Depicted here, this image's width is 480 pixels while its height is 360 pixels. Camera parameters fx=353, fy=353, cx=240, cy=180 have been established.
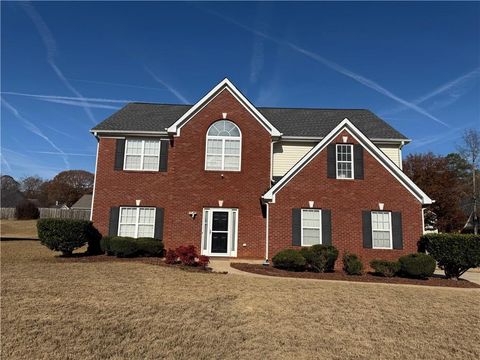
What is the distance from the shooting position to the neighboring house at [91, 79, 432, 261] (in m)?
15.9

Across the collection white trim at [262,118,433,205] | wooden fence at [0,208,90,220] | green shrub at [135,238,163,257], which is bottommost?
green shrub at [135,238,163,257]

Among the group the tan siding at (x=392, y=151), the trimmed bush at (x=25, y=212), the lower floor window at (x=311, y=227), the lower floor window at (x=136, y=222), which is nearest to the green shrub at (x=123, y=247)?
the lower floor window at (x=136, y=222)

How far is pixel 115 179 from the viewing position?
1900 centimetres

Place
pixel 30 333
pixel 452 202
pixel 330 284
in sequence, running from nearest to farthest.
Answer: pixel 30 333 < pixel 330 284 < pixel 452 202

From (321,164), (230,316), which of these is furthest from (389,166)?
(230,316)

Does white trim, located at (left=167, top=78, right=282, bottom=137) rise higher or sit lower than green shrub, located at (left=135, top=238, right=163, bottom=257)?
higher

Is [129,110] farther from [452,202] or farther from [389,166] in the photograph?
[452,202]

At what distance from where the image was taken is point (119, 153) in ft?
63.0

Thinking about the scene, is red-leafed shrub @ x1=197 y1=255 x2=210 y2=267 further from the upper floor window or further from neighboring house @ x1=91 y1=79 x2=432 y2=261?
the upper floor window

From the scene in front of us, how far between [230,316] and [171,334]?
1.59 m

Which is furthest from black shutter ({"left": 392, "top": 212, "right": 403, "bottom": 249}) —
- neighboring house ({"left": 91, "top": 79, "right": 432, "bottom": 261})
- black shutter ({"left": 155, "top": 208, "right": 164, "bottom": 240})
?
black shutter ({"left": 155, "top": 208, "right": 164, "bottom": 240})

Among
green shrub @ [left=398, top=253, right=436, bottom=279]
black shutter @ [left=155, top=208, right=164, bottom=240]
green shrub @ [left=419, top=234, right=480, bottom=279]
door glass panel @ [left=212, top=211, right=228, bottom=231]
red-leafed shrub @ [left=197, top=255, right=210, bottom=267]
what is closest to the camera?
green shrub @ [left=419, top=234, right=480, bottom=279]

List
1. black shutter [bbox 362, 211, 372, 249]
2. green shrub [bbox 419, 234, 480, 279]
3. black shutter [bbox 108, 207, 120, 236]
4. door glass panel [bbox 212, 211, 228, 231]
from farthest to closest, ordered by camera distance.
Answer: black shutter [bbox 108, 207, 120, 236]
door glass panel [bbox 212, 211, 228, 231]
black shutter [bbox 362, 211, 372, 249]
green shrub [bbox 419, 234, 480, 279]

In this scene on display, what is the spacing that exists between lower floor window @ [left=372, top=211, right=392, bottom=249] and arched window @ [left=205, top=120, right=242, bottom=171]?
699cm
